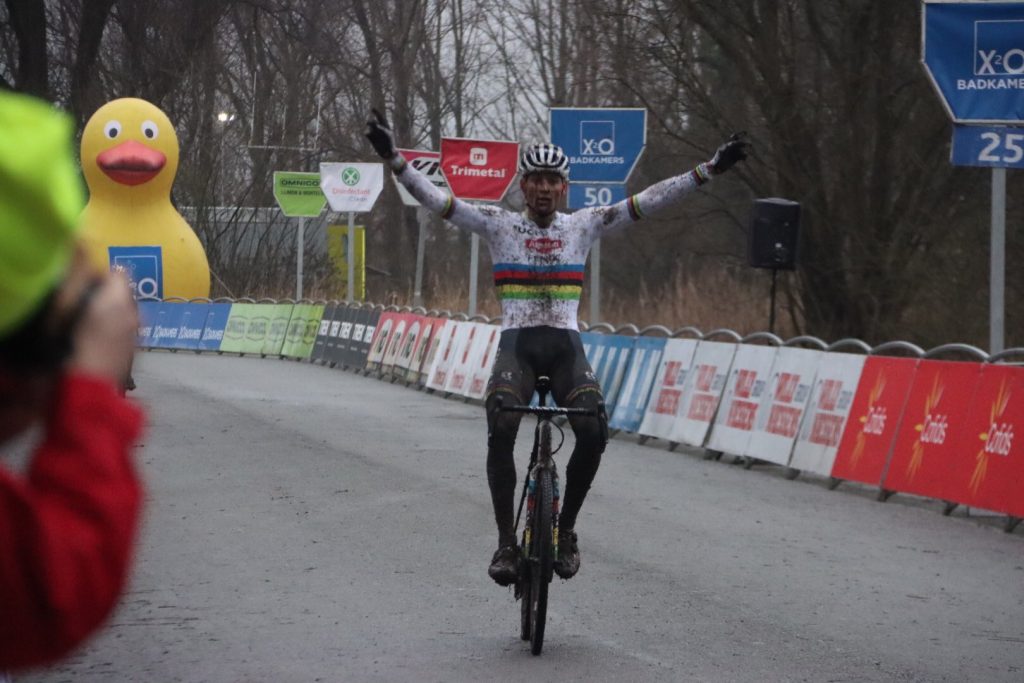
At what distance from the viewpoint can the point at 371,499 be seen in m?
12.1

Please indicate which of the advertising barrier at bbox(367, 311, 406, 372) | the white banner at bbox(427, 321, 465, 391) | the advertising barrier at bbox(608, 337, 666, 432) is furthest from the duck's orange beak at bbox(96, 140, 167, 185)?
the advertising barrier at bbox(608, 337, 666, 432)

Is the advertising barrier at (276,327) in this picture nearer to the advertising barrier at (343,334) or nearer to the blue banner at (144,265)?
the blue banner at (144,265)

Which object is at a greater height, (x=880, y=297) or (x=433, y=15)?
(x=433, y=15)

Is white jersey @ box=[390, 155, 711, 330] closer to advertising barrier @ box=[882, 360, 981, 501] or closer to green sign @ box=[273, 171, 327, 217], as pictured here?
advertising barrier @ box=[882, 360, 981, 501]

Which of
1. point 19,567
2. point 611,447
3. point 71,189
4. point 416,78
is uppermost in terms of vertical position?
point 416,78

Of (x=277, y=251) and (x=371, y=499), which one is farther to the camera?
(x=277, y=251)

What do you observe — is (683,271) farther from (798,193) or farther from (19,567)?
(19,567)

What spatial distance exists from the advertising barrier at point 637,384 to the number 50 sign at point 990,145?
16.9ft

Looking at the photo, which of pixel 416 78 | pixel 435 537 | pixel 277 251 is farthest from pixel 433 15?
pixel 435 537

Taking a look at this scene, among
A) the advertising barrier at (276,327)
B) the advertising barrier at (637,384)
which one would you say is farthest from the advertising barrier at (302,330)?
the advertising barrier at (637,384)

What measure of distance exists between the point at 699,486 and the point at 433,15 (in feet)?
Answer: 122

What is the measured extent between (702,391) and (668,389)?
2.40 feet

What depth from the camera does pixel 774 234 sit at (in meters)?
18.3

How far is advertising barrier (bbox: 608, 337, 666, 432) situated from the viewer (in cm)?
1773
